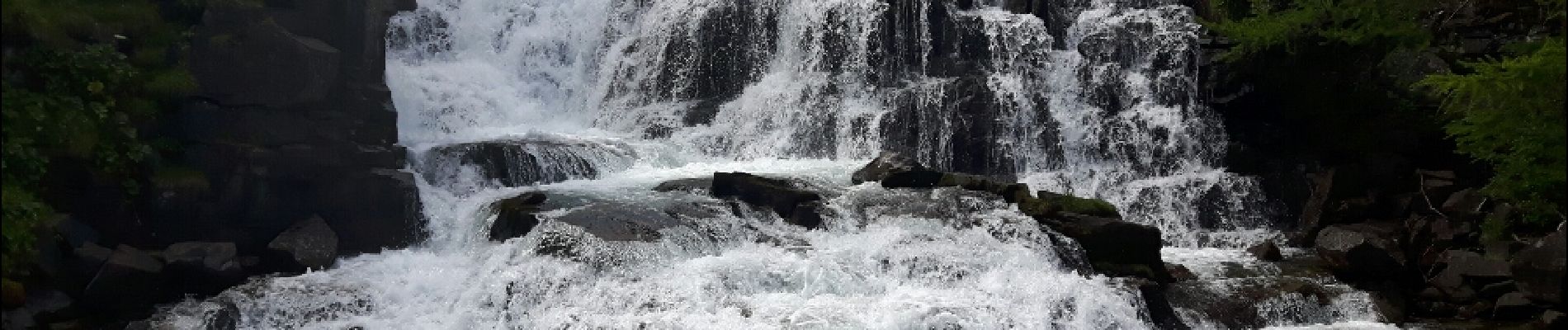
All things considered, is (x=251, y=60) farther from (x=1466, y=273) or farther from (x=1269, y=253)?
(x=1466, y=273)

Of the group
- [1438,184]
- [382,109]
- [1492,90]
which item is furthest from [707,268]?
[1438,184]

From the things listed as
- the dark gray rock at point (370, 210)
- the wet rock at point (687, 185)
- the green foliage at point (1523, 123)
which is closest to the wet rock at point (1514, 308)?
the green foliage at point (1523, 123)

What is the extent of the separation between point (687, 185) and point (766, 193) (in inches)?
79.4

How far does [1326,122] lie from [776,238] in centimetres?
1192

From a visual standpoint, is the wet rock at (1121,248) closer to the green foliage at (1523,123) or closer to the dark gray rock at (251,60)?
the green foliage at (1523,123)

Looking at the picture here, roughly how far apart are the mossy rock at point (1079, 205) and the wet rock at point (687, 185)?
17.8ft

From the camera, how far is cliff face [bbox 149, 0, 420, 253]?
51.6 feet

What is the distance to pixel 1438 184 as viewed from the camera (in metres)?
18.3

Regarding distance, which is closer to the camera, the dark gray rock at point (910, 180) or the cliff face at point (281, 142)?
the cliff face at point (281, 142)

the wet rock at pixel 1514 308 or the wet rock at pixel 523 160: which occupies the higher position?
the wet rock at pixel 523 160

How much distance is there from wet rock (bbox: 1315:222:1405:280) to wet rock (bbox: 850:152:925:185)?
6.43 meters

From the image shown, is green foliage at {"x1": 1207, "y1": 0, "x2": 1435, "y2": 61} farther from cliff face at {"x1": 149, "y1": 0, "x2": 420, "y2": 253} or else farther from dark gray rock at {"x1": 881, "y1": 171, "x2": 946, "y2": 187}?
cliff face at {"x1": 149, "y1": 0, "x2": 420, "y2": 253}

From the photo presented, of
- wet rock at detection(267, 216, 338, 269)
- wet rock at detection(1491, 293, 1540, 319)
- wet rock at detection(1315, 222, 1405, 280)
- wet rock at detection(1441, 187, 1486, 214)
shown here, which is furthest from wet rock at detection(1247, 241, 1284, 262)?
wet rock at detection(267, 216, 338, 269)

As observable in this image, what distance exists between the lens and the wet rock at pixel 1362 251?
51.2 feet
